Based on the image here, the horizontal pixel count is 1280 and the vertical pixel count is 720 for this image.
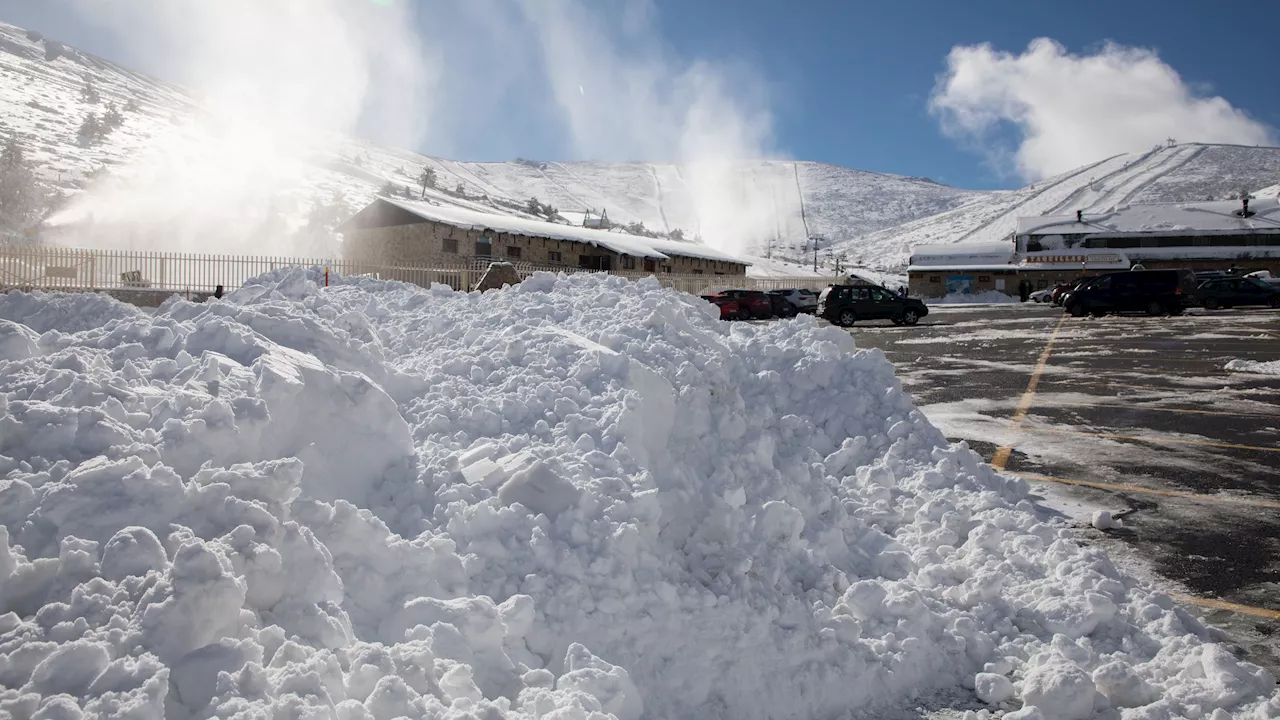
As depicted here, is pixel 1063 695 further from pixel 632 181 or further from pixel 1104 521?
pixel 632 181

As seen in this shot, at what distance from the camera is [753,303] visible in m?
32.2

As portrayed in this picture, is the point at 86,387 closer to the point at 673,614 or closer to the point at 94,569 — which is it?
the point at 94,569

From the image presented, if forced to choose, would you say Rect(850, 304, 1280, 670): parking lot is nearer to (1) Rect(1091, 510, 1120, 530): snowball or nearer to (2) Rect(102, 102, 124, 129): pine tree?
(1) Rect(1091, 510, 1120, 530): snowball

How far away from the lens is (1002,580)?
4691 mm

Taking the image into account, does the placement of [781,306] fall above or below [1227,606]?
above

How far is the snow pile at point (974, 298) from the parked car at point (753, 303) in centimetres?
2608

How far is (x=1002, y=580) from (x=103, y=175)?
249ft

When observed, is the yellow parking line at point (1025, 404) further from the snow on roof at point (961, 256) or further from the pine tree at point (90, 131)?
the pine tree at point (90, 131)

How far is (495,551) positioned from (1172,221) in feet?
226

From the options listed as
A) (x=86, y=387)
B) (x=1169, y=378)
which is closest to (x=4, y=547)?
(x=86, y=387)

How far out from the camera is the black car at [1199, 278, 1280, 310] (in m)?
33.7

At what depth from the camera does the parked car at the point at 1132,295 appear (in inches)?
1144

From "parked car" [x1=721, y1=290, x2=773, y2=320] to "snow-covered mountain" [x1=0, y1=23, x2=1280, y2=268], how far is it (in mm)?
42785

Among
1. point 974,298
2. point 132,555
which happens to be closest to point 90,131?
point 974,298
